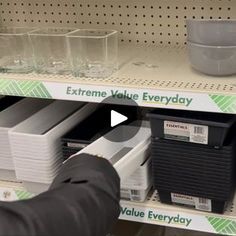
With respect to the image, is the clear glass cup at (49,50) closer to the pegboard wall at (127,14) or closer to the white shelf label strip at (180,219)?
the pegboard wall at (127,14)

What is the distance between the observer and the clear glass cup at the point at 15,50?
4.37 ft

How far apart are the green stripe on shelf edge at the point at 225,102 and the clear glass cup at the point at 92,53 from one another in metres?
0.32

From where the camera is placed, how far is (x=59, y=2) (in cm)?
164

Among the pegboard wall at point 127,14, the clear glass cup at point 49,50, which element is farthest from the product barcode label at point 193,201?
the pegboard wall at point 127,14

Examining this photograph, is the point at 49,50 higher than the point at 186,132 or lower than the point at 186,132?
higher

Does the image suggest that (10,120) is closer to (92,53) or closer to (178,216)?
(92,53)

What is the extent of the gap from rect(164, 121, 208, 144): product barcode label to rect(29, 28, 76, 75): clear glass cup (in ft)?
1.16

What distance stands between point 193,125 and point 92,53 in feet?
1.26

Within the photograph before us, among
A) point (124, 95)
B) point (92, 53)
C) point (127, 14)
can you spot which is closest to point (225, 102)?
point (124, 95)

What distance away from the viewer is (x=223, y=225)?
113 cm

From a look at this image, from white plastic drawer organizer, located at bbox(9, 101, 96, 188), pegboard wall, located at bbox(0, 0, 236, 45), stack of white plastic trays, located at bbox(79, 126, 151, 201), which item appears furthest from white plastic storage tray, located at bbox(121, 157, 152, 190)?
pegboard wall, located at bbox(0, 0, 236, 45)

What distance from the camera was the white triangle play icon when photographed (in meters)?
1.44

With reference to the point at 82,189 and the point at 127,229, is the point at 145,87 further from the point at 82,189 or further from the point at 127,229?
the point at 127,229
